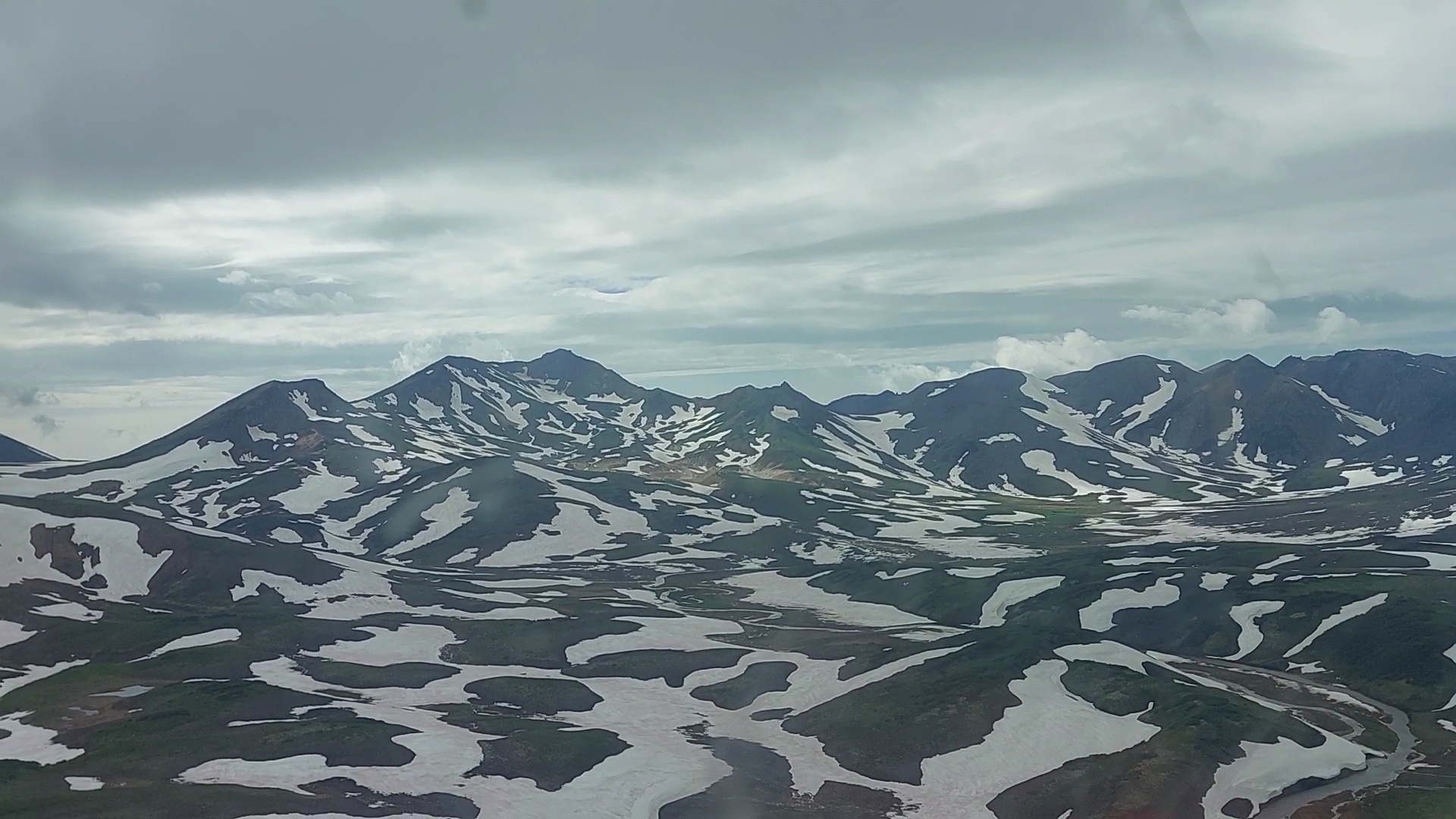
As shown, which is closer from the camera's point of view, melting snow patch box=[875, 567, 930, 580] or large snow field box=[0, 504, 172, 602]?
large snow field box=[0, 504, 172, 602]

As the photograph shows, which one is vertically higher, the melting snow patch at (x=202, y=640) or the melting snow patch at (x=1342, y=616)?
the melting snow patch at (x=202, y=640)

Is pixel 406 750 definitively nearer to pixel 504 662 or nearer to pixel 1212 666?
pixel 504 662

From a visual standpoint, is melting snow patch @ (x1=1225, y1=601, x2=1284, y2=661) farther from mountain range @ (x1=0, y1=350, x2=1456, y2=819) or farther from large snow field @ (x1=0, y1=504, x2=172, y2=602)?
large snow field @ (x1=0, y1=504, x2=172, y2=602)

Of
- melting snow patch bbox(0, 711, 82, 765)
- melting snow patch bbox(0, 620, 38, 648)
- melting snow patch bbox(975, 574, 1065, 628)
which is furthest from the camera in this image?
melting snow patch bbox(975, 574, 1065, 628)

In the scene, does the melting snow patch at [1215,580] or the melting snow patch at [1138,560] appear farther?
the melting snow patch at [1138,560]

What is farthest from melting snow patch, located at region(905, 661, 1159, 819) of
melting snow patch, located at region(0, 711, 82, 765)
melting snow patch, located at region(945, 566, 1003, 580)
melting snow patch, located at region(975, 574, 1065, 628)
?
melting snow patch, located at region(945, 566, 1003, 580)

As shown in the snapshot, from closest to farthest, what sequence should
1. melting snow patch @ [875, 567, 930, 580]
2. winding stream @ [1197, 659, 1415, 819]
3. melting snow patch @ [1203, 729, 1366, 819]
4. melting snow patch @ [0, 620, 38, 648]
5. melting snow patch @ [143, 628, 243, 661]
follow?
winding stream @ [1197, 659, 1415, 819]
melting snow patch @ [1203, 729, 1366, 819]
melting snow patch @ [0, 620, 38, 648]
melting snow patch @ [143, 628, 243, 661]
melting snow patch @ [875, 567, 930, 580]

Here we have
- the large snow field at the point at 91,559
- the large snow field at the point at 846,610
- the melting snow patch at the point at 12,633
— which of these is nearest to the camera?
the melting snow patch at the point at 12,633

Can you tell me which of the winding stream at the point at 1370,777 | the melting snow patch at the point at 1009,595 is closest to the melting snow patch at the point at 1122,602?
the melting snow patch at the point at 1009,595

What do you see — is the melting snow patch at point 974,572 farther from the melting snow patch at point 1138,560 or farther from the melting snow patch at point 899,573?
the melting snow patch at point 1138,560

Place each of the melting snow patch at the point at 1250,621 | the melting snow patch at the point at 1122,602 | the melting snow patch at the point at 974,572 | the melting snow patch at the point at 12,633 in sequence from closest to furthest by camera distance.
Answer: the melting snow patch at the point at 12,633 → the melting snow patch at the point at 1250,621 → the melting snow patch at the point at 1122,602 → the melting snow patch at the point at 974,572

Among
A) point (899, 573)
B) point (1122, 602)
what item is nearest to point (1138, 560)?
point (1122, 602)

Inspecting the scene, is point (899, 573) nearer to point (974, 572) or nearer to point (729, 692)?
point (974, 572)

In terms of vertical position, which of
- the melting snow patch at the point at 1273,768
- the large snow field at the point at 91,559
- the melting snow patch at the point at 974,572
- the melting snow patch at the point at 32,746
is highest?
the large snow field at the point at 91,559
